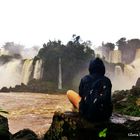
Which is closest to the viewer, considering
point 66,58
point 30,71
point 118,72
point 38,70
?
point 118,72

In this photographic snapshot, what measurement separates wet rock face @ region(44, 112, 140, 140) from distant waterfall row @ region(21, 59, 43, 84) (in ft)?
214

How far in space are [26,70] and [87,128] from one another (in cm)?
6764

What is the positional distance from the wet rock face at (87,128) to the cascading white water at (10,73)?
68604mm

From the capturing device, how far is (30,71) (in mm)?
72312

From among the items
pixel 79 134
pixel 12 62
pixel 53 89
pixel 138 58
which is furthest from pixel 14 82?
pixel 79 134

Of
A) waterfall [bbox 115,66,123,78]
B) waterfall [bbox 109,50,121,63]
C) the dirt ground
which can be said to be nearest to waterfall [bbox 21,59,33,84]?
waterfall [bbox 115,66,123,78]

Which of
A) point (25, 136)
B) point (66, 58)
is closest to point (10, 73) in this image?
point (66, 58)

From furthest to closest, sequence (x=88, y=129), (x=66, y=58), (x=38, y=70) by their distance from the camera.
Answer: (x=66, y=58)
(x=38, y=70)
(x=88, y=129)

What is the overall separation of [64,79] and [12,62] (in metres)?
14.8

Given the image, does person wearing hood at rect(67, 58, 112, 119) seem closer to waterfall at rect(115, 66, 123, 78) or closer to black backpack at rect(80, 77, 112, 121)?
black backpack at rect(80, 77, 112, 121)

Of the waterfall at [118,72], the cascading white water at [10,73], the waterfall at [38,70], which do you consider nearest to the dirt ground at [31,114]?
the waterfall at [118,72]

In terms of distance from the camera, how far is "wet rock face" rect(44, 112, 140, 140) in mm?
6113

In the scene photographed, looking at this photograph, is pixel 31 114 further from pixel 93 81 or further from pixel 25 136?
pixel 93 81

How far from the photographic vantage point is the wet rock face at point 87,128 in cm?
611
